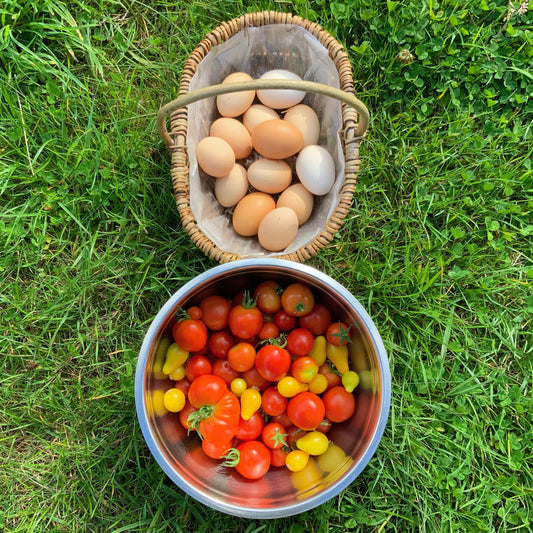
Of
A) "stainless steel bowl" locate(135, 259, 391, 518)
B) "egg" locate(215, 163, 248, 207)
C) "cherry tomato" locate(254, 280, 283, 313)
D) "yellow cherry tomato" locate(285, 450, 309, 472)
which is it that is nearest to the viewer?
→ "stainless steel bowl" locate(135, 259, 391, 518)

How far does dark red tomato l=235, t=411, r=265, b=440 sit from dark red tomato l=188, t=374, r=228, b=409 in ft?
0.31

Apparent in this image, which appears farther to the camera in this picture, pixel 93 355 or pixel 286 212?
pixel 93 355

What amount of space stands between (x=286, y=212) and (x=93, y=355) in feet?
2.42

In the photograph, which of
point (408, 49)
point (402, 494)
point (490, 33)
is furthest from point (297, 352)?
point (490, 33)

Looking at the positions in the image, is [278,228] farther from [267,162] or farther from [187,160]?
[187,160]

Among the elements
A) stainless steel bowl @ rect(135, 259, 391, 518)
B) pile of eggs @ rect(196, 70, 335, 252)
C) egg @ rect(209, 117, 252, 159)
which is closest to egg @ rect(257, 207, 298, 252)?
pile of eggs @ rect(196, 70, 335, 252)

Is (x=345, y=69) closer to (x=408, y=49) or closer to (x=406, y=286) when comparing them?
(x=408, y=49)

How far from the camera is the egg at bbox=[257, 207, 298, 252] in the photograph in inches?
49.1

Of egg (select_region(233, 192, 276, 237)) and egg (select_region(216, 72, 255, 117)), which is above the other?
egg (select_region(216, 72, 255, 117))

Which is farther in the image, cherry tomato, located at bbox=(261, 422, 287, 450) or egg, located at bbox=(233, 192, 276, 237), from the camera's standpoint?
egg, located at bbox=(233, 192, 276, 237)

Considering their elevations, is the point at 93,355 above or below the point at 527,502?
above

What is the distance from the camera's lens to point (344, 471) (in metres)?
1.04

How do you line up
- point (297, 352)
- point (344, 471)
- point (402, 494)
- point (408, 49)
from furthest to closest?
1. point (408, 49)
2. point (402, 494)
3. point (297, 352)
4. point (344, 471)

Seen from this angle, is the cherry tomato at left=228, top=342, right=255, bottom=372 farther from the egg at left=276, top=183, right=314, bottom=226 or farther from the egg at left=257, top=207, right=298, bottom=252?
the egg at left=276, top=183, right=314, bottom=226
